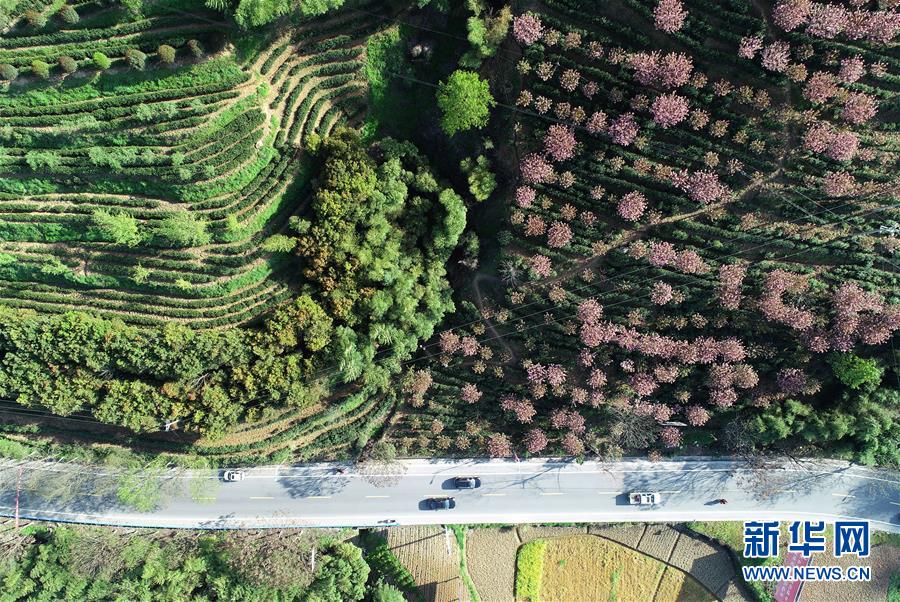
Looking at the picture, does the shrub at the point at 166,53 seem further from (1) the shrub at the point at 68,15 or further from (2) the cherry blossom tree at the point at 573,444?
(2) the cherry blossom tree at the point at 573,444

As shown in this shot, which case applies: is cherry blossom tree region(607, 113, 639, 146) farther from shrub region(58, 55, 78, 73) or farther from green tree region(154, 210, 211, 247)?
shrub region(58, 55, 78, 73)

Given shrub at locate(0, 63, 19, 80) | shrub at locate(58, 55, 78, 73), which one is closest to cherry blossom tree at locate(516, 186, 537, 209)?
shrub at locate(58, 55, 78, 73)

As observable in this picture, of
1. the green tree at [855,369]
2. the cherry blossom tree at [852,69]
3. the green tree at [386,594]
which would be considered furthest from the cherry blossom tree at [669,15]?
the green tree at [386,594]

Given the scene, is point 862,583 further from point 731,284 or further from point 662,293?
point 662,293

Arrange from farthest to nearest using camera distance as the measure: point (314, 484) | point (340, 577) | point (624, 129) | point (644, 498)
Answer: point (314, 484), point (644, 498), point (340, 577), point (624, 129)

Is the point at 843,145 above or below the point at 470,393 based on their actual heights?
above

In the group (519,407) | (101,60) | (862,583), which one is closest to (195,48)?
(101,60)

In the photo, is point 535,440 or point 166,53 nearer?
point 166,53
